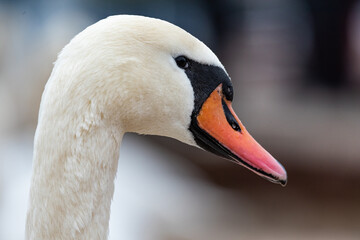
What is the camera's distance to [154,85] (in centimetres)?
105

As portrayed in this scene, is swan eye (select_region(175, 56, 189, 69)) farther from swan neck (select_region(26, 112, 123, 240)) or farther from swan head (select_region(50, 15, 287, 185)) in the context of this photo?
swan neck (select_region(26, 112, 123, 240))

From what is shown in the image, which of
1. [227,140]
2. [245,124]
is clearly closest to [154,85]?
[227,140]

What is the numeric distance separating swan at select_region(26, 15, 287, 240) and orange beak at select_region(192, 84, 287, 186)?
1.0 inches

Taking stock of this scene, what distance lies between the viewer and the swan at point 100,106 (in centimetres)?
98

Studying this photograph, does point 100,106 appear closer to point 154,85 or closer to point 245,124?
point 154,85

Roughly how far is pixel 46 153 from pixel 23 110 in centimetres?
306

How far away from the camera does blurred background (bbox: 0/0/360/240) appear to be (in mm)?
3406

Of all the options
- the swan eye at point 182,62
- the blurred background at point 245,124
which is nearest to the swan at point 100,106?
the swan eye at point 182,62

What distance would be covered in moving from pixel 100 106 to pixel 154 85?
10 cm

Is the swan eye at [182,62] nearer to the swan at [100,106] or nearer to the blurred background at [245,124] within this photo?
the swan at [100,106]

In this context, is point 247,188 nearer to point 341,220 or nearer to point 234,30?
point 341,220

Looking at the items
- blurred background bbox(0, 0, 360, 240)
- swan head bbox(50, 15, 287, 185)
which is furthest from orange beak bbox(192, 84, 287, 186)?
blurred background bbox(0, 0, 360, 240)

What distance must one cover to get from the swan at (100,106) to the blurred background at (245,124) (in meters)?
1.54

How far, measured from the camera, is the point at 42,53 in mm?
Answer: 4156
